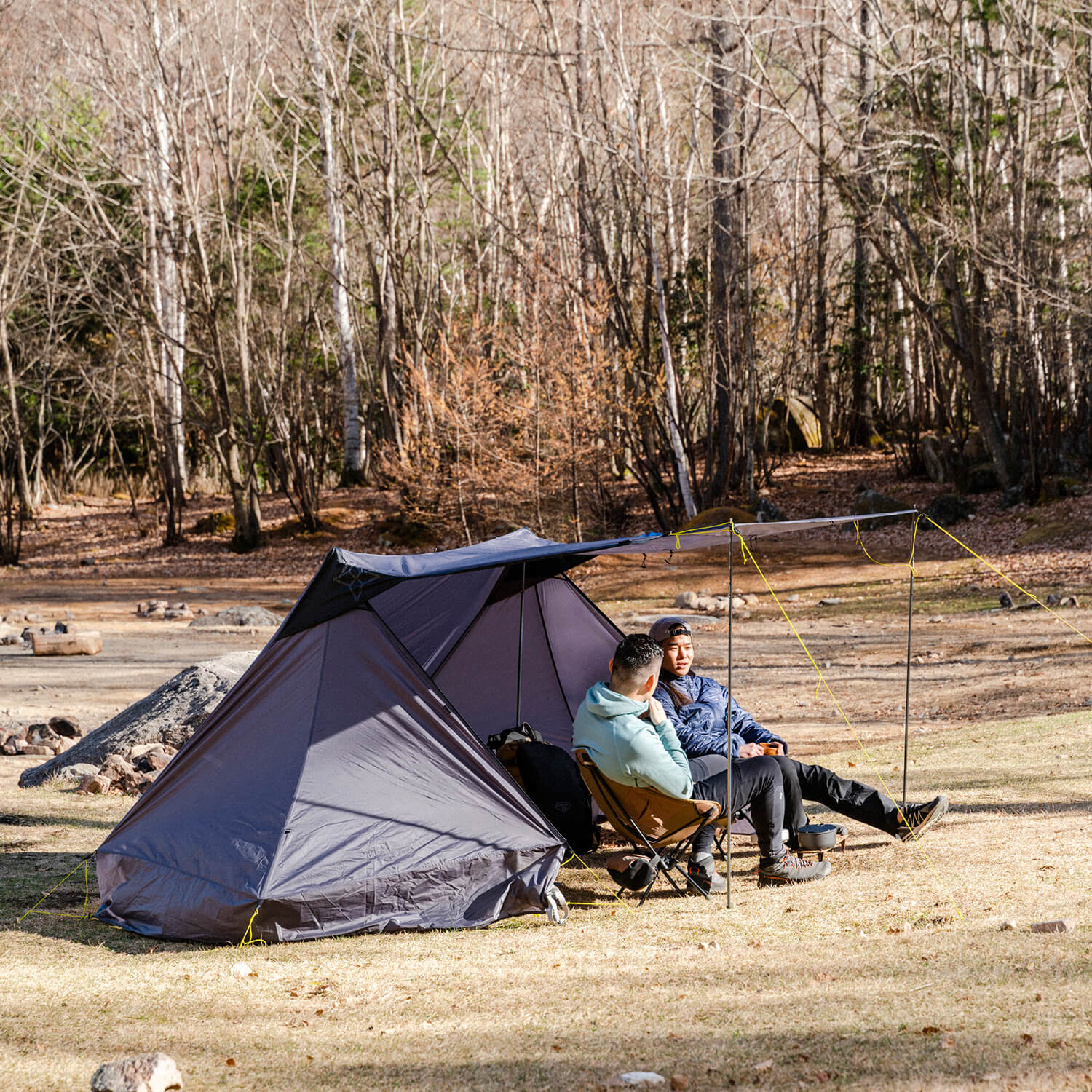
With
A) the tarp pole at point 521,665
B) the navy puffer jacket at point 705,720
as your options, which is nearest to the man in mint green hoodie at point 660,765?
the navy puffer jacket at point 705,720

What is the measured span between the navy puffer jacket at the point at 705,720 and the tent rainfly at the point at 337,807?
78 centimetres

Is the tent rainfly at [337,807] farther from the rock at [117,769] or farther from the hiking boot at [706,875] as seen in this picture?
the rock at [117,769]

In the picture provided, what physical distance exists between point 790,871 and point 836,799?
486mm

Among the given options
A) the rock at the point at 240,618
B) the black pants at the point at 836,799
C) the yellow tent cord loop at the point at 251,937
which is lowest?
the rock at the point at 240,618

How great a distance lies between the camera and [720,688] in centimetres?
664

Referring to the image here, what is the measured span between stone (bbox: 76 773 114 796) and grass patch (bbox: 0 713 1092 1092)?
2.18 meters

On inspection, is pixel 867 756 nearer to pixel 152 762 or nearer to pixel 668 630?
pixel 668 630

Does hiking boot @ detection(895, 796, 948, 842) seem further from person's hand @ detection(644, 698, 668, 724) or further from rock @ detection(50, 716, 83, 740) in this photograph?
rock @ detection(50, 716, 83, 740)

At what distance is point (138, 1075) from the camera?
11.7 ft

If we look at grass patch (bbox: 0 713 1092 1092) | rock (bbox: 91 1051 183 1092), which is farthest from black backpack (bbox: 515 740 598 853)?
rock (bbox: 91 1051 183 1092)

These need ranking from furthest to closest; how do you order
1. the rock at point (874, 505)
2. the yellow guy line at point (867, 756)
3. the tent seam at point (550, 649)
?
the rock at point (874, 505)
the tent seam at point (550, 649)
the yellow guy line at point (867, 756)

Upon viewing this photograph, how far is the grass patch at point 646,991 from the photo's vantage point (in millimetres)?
3654

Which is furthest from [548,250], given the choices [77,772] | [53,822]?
[53,822]

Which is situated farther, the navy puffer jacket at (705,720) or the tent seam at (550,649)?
the tent seam at (550,649)
